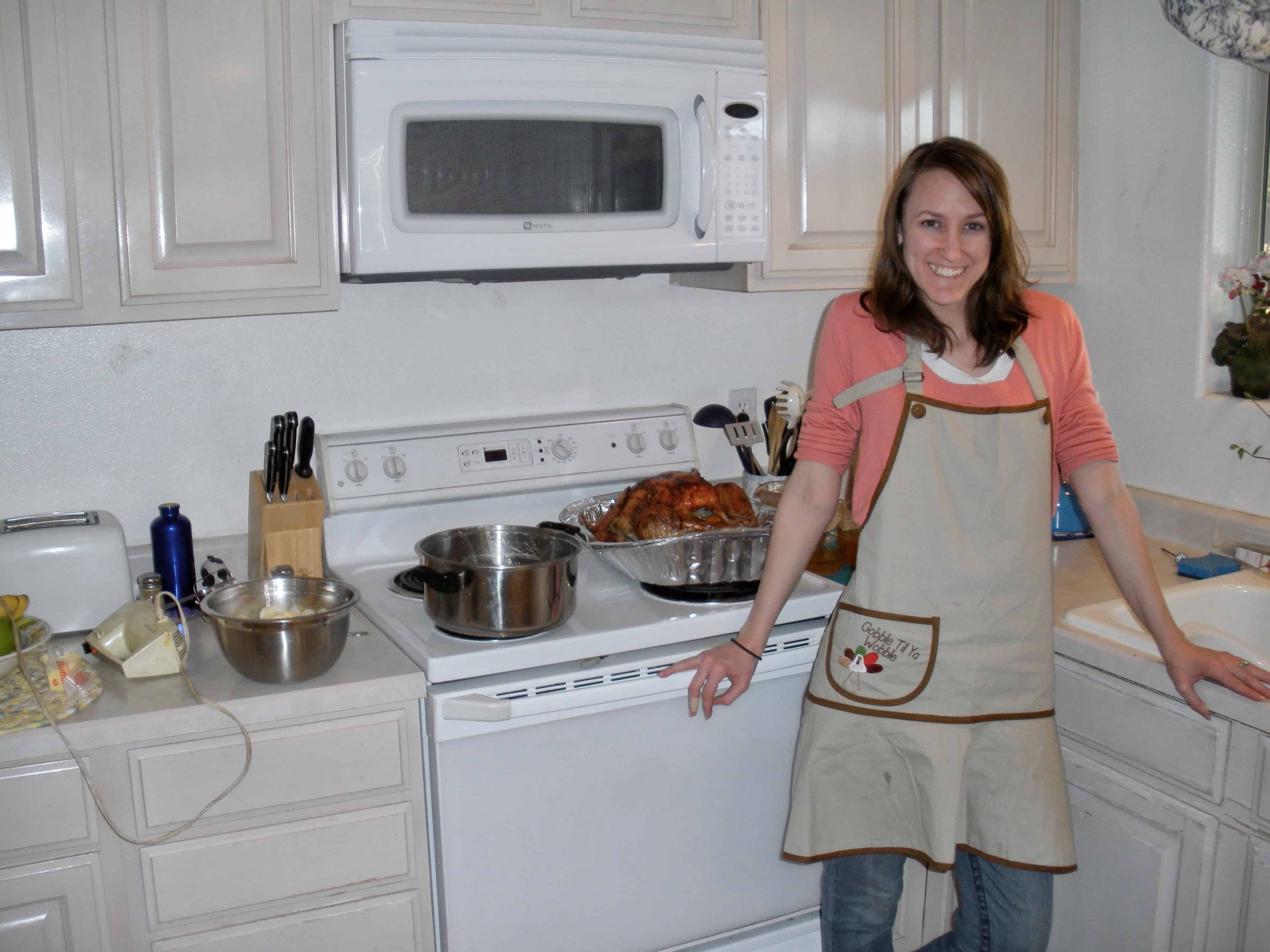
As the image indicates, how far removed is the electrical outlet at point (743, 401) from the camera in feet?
7.50

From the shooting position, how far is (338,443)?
1910 millimetres

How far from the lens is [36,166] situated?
4.83 ft

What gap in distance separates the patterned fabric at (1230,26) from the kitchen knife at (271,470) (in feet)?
5.23

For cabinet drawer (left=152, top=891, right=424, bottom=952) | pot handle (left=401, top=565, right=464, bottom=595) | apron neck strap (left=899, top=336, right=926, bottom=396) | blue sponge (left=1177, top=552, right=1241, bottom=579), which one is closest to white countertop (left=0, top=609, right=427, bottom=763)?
pot handle (left=401, top=565, right=464, bottom=595)

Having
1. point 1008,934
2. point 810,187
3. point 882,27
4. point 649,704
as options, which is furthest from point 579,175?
point 1008,934

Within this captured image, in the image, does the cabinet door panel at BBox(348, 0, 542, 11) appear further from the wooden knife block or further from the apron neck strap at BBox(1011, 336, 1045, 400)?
the apron neck strap at BBox(1011, 336, 1045, 400)

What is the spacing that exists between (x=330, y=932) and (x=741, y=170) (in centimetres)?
129

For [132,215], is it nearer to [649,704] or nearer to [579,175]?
[579,175]

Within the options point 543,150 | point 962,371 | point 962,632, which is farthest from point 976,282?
point 543,150

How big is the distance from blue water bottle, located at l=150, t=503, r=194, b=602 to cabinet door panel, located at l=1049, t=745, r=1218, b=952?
4.55ft

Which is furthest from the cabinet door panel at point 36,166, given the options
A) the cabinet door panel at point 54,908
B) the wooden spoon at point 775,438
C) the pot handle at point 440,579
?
the wooden spoon at point 775,438

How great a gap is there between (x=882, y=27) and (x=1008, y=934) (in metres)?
1.44

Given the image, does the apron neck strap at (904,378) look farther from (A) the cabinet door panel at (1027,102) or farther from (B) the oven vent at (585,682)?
(A) the cabinet door panel at (1027,102)

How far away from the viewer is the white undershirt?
1.44m
